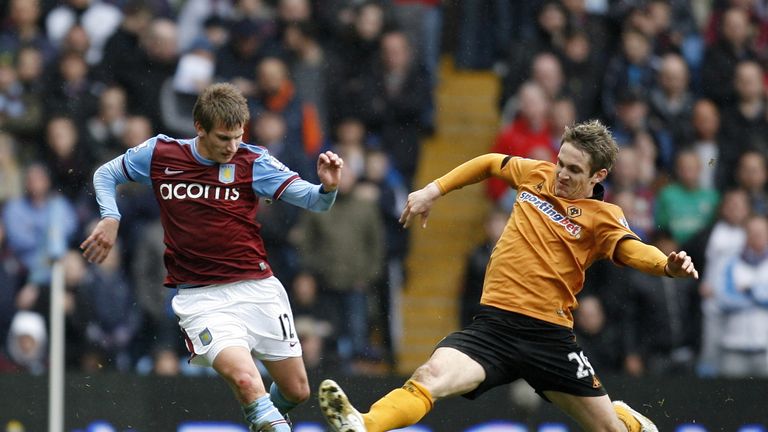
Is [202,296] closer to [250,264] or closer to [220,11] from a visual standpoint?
[250,264]

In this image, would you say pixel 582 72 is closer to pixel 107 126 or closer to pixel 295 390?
pixel 107 126

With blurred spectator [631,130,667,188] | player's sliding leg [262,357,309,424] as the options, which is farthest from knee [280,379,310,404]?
blurred spectator [631,130,667,188]

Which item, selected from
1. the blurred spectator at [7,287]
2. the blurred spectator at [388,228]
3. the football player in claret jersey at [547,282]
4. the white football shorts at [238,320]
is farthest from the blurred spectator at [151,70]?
the football player in claret jersey at [547,282]

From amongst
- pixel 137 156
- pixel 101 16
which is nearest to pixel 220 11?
pixel 101 16

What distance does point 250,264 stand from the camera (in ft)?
23.1

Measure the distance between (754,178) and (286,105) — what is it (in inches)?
143

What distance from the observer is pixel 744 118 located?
36.1 feet

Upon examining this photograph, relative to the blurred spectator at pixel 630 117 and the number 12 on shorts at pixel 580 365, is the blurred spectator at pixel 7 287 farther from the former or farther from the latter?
the blurred spectator at pixel 630 117

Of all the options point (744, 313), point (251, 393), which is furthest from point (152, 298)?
point (744, 313)

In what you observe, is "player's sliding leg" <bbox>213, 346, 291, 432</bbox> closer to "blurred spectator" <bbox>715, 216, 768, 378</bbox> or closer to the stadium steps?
the stadium steps

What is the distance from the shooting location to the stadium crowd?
9711mm

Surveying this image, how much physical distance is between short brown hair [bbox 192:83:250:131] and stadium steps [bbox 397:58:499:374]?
364 centimetres

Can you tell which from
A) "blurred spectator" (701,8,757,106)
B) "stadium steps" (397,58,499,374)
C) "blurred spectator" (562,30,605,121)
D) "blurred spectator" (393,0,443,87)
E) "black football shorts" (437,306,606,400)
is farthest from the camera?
"blurred spectator" (701,8,757,106)

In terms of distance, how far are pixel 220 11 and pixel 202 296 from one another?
4558 mm
